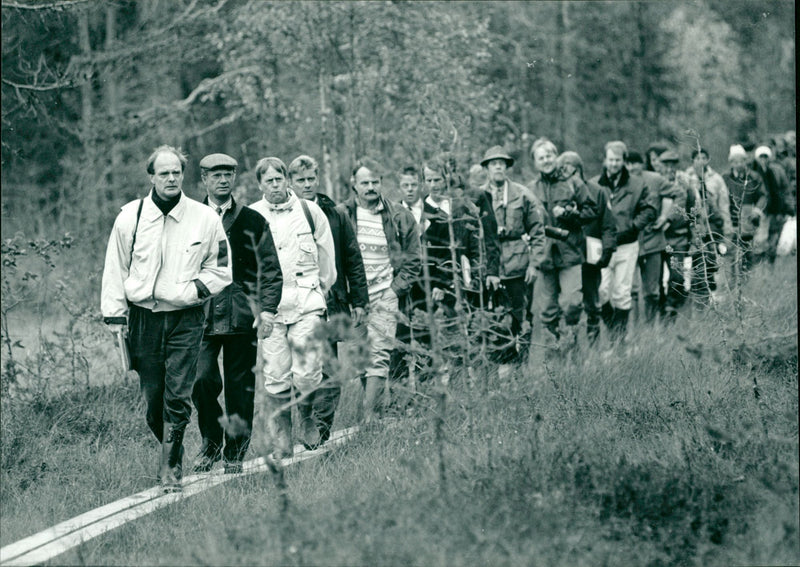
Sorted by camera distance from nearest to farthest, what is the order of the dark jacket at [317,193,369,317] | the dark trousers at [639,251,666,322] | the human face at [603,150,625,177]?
the dark jacket at [317,193,369,317], the human face at [603,150,625,177], the dark trousers at [639,251,666,322]

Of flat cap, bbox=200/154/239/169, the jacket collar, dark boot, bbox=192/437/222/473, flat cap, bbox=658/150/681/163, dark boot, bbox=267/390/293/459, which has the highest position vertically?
flat cap, bbox=200/154/239/169

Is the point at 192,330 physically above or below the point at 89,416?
above

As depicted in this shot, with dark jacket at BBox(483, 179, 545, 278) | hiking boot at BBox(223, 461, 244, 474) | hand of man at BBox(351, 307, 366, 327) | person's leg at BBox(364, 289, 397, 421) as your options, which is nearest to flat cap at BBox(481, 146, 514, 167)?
dark jacket at BBox(483, 179, 545, 278)

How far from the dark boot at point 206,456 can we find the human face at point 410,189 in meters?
2.90

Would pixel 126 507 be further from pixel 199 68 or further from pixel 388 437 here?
pixel 199 68

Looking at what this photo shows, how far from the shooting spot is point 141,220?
7.70m

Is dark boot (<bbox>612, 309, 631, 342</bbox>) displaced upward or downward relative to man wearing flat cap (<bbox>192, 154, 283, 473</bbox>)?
downward

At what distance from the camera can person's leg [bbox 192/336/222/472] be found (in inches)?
330

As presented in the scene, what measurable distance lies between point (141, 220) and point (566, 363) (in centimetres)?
412

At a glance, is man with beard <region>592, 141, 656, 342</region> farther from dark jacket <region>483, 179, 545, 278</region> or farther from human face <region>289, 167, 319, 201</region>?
human face <region>289, 167, 319, 201</region>

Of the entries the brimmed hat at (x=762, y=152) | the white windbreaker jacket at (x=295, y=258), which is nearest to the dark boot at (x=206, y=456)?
the white windbreaker jacket at (x=295, y=258)

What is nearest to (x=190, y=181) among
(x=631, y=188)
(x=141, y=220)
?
(x=631, y=188)

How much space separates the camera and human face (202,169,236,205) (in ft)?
14.8

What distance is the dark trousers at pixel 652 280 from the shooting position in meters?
13.5
